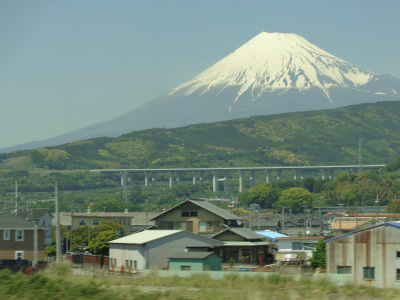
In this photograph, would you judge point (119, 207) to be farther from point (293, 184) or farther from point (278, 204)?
point (293, 184)

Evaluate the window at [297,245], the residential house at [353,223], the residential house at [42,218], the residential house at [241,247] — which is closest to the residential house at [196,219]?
the residential house at [241,247]

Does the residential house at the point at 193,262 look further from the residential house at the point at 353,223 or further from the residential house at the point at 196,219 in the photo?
the residential house at the point at 353,223

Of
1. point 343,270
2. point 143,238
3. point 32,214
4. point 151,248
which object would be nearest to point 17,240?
point 143,238

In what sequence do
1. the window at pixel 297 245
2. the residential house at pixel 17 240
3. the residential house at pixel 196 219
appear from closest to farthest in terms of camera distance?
the residential house at pixel 17 240 → the residential house at pixel 196 219 → the window at pixel 297 245

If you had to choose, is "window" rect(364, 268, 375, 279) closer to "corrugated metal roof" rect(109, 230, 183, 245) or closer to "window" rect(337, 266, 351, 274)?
"window" rect(337, 266, 351, 274)

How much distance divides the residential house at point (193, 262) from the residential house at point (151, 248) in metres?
2.27

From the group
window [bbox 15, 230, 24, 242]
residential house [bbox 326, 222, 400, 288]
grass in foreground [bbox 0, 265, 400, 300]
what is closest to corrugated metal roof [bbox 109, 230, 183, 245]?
window [bbox 15, 230, 24, 242]

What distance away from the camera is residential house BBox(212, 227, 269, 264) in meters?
Result: 34.1

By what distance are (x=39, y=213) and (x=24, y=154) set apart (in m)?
128

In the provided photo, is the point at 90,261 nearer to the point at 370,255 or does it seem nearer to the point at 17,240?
the point at 17,240

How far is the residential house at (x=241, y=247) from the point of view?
34.1 metres

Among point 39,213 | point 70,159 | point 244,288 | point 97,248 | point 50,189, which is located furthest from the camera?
point 70,159

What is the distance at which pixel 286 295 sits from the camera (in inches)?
593

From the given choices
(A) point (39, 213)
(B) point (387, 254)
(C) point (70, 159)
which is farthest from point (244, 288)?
(C) point (70, 159)
